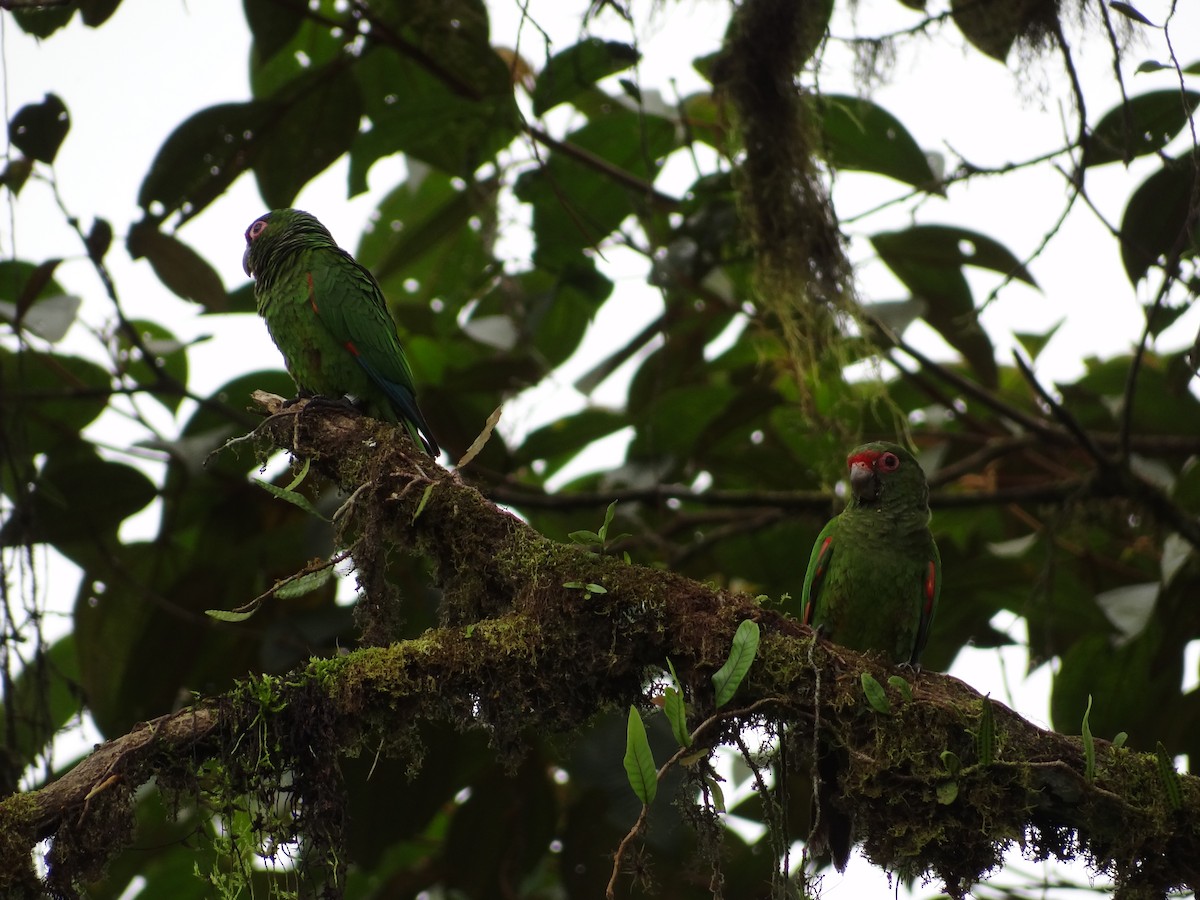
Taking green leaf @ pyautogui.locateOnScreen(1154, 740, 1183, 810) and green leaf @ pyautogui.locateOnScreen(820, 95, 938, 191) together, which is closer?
green leaf @ pyautogui.locateOnScreen(1154, 740, 1183, 810)

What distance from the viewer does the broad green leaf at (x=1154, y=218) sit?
5555 mm

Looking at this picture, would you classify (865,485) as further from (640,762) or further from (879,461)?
(640,762)

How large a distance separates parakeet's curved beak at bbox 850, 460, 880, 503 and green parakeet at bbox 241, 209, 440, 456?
197 cm

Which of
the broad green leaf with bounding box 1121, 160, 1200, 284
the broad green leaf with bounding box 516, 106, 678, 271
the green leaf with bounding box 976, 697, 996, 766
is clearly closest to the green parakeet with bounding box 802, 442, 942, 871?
the broad green leaf with bounding box 1121, 160, 1200, 284

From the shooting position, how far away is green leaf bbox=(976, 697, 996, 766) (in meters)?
2.90

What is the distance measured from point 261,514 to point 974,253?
443cm

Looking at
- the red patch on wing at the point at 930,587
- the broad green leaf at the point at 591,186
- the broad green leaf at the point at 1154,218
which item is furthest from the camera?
the broad green leaf at the point at 591,186

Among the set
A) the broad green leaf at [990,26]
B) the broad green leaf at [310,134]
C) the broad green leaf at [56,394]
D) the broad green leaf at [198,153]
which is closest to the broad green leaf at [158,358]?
the broad green leaf at [56,394]

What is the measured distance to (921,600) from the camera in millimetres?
5043

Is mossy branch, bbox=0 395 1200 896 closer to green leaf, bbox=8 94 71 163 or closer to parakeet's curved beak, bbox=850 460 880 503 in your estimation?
parakeet's curved beak, bbox=850 460 880 503

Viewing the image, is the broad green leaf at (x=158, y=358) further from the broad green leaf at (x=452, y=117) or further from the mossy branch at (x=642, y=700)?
the mossy branch at (x=642, y=700)

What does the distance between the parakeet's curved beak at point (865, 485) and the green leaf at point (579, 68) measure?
2431 millimetres

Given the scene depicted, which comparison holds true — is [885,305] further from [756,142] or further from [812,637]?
[812,637]

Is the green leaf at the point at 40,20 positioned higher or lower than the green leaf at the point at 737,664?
higher
